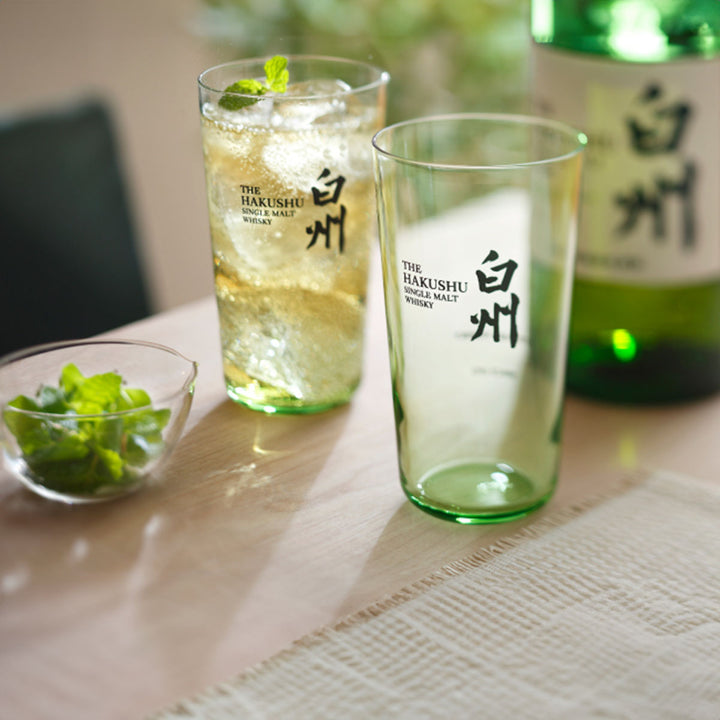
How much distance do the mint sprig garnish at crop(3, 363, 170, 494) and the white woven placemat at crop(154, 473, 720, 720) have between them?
0.17 metres

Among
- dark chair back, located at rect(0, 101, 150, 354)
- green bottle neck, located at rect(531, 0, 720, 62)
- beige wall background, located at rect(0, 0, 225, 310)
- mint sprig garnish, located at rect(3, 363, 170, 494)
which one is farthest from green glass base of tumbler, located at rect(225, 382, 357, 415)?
beige wall background, located at rect(0, 0, 225, 310)

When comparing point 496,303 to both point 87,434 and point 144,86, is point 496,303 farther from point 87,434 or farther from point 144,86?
point 144,86

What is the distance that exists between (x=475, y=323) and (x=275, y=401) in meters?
0.20

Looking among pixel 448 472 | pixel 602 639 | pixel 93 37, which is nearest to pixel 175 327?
pixel 448 472

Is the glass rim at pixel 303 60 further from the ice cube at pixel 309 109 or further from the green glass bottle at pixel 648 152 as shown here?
the green glass bottle at pixel 648 152

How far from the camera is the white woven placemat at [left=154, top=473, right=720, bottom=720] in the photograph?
0.47m

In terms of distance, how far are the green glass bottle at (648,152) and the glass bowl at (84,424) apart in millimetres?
304

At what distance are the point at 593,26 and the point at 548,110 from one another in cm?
7

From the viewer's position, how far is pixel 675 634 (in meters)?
0.52

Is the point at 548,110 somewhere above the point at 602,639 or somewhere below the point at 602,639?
above

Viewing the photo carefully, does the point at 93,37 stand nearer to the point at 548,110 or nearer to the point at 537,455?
the point at 548,110

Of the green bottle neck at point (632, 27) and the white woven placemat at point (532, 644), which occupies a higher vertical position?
the green bottle neck at point (632, 27)

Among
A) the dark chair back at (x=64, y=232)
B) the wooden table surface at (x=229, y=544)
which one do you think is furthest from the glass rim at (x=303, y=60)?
the dark chair back at (x=64, y=232)

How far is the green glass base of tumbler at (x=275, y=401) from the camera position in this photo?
728mm
